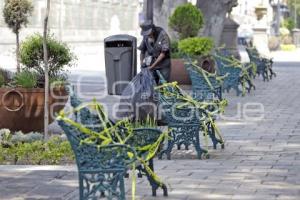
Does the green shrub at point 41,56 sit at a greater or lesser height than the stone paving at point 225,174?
greater

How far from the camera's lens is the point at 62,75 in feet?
40.3

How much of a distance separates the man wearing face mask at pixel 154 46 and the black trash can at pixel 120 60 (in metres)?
2.83

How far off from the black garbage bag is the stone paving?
0.73 metres

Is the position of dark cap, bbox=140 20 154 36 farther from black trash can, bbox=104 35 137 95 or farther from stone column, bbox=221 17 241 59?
stone column, bbox=221 17 241 59

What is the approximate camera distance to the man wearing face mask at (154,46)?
13.4 metres

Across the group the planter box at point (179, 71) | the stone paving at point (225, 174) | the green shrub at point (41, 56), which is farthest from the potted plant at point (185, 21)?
the green shrub at point (41, 56)

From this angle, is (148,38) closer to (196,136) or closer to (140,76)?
(140,76)

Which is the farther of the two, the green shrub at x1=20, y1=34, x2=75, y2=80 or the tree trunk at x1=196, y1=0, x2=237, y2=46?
the tree trunk at x1=196, y1=0, x2=237, y2=46

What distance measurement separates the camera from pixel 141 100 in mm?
10922

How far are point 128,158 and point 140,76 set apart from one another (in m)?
4.61

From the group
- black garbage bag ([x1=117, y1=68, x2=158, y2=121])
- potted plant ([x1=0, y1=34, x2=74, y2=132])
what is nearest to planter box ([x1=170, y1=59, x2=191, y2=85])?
potted plant ([x1=0, y1=34, x2=74, y2=132])

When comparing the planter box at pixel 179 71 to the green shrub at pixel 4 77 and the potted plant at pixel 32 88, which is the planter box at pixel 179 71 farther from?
the green shrub at pixel 4 77

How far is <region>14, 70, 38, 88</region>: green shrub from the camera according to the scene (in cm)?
1169

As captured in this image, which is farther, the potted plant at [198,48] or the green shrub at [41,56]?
the potted plant at [198,48]
